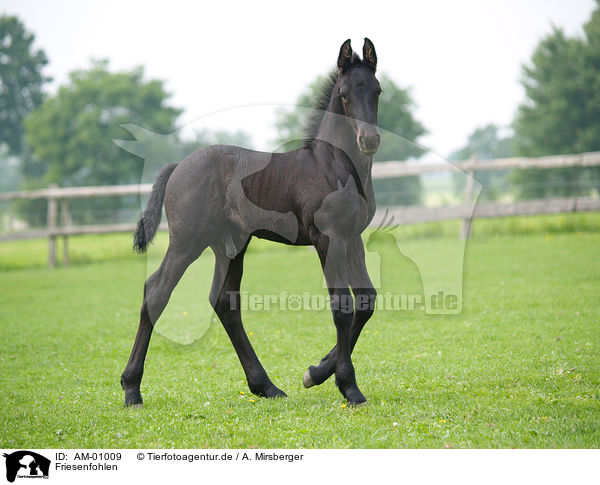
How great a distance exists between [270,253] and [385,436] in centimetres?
1114

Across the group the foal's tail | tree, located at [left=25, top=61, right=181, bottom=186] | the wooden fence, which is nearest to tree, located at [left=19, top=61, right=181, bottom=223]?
tree, located at [left=25, top=61, right=181, bottom=186]

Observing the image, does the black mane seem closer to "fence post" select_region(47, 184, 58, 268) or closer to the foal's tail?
the foal's tail

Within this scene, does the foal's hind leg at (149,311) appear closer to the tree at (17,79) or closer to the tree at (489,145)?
the tree at (17,79)

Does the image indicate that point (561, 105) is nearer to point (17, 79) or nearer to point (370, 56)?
point (370, 56)

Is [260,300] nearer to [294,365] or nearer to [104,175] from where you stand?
[294,365]

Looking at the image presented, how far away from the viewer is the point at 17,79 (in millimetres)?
30859

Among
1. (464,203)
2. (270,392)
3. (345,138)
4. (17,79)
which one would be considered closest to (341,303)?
(270,392)

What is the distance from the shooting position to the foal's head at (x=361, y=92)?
372cm

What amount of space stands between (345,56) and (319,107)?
55cm

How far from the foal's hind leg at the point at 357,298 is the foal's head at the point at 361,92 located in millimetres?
860

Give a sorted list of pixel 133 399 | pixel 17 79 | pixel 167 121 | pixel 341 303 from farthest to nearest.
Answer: pixel 167 121
pixel 17 79
pixel 133 399
pixel 341 303

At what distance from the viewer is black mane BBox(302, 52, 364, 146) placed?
4336 millimetres
